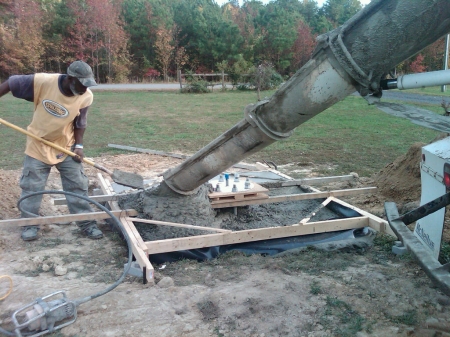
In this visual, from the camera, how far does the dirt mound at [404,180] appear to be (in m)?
5.50

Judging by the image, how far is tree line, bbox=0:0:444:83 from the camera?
28938 mm

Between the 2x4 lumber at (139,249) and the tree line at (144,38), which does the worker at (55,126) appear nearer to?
the 2x4 lumber at (139,249)

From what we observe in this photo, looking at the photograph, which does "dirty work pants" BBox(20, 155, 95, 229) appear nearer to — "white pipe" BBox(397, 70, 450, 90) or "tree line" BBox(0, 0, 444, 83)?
"white pipe" BBox(397, 70, 450, 90)

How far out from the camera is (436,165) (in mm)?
3133

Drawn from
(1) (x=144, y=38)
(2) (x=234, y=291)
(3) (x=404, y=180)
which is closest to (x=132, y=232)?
(2) (x=234, y=291)

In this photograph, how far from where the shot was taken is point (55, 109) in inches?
168

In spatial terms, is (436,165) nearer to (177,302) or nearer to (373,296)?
(373,296)

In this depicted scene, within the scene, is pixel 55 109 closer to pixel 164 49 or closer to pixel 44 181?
pixel 44 181

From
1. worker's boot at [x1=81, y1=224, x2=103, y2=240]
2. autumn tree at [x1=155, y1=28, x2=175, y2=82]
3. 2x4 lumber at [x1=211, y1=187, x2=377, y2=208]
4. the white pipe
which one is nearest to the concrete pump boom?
the white pipe

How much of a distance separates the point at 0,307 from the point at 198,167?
1.92 meters

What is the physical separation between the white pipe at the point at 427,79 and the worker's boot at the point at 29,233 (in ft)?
12.1

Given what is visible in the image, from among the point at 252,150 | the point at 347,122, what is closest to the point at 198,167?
the point at 252,150

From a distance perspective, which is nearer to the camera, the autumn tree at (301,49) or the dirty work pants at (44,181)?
the dirty work pants at (44,181)

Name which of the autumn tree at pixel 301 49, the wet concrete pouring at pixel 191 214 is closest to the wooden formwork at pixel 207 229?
the wet concrete pouring at pixel 191 214
